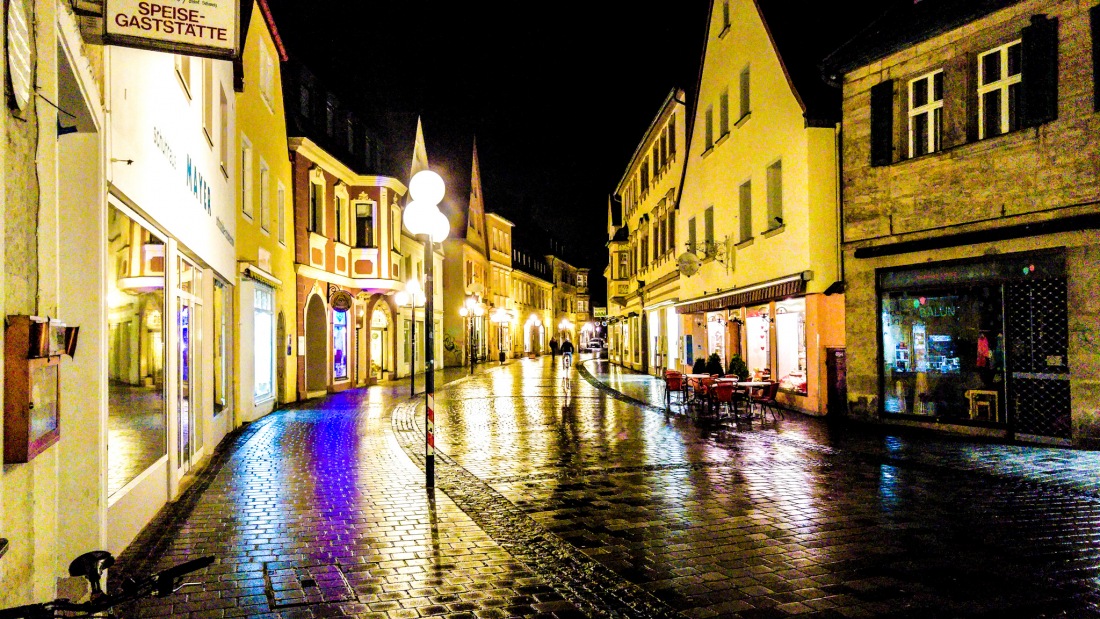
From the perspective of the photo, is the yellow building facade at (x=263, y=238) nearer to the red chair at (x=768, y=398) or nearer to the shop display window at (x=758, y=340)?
the red chair at (x=768, y=398)

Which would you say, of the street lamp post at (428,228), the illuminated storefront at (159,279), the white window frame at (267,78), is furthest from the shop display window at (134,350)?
the white window frame at (267,78)

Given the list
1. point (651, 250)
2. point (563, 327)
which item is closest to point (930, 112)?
point (651, 250)

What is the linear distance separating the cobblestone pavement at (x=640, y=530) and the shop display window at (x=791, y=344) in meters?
4.91

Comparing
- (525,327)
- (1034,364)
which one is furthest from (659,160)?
(525,327)

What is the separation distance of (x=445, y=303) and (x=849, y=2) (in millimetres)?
33585

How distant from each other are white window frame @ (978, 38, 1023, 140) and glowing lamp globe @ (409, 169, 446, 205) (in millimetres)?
9426

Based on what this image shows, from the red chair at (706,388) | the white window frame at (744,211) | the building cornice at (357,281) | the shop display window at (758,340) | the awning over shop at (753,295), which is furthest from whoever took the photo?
the building cornice at (357,281)

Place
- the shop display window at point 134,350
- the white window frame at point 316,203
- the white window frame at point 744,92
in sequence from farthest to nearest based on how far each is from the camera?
the white window frame at point 316,203 < the white window frame at point 744,92 < the shop display window at point 134,350

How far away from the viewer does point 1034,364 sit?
12414 millimetres

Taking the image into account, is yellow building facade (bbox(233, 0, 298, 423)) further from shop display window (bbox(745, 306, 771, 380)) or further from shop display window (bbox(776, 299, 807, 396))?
shop display window (bbox(776, 299, 807, 396))

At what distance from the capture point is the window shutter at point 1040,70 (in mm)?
11977

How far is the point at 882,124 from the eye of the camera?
14.9 meters

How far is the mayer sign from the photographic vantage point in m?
5.16

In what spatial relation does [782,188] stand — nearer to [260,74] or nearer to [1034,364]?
[1034,364]
